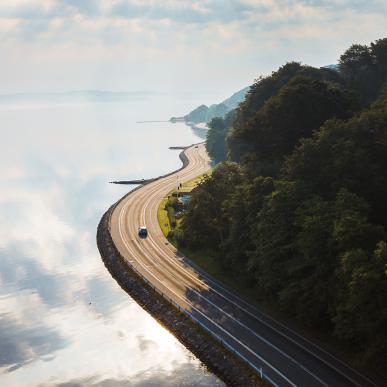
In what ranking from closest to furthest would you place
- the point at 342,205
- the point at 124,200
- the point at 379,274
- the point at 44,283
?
the point at 379,274 < the point at 342,205 < the point at 44,283 < the point at 124,200

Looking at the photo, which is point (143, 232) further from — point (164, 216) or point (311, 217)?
point (311, 217)

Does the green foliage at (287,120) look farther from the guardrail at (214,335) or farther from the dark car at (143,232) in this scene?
the guardrail at (214,335)

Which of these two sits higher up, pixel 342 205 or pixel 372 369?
pixel 342 205

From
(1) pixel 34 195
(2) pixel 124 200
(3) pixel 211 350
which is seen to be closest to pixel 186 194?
(2) pixel 124 200

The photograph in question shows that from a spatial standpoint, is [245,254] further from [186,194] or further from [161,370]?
[186,194]

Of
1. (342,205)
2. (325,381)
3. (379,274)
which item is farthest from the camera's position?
(342,205)

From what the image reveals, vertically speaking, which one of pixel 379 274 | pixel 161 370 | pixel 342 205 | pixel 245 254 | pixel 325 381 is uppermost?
→ pixel 342 205
